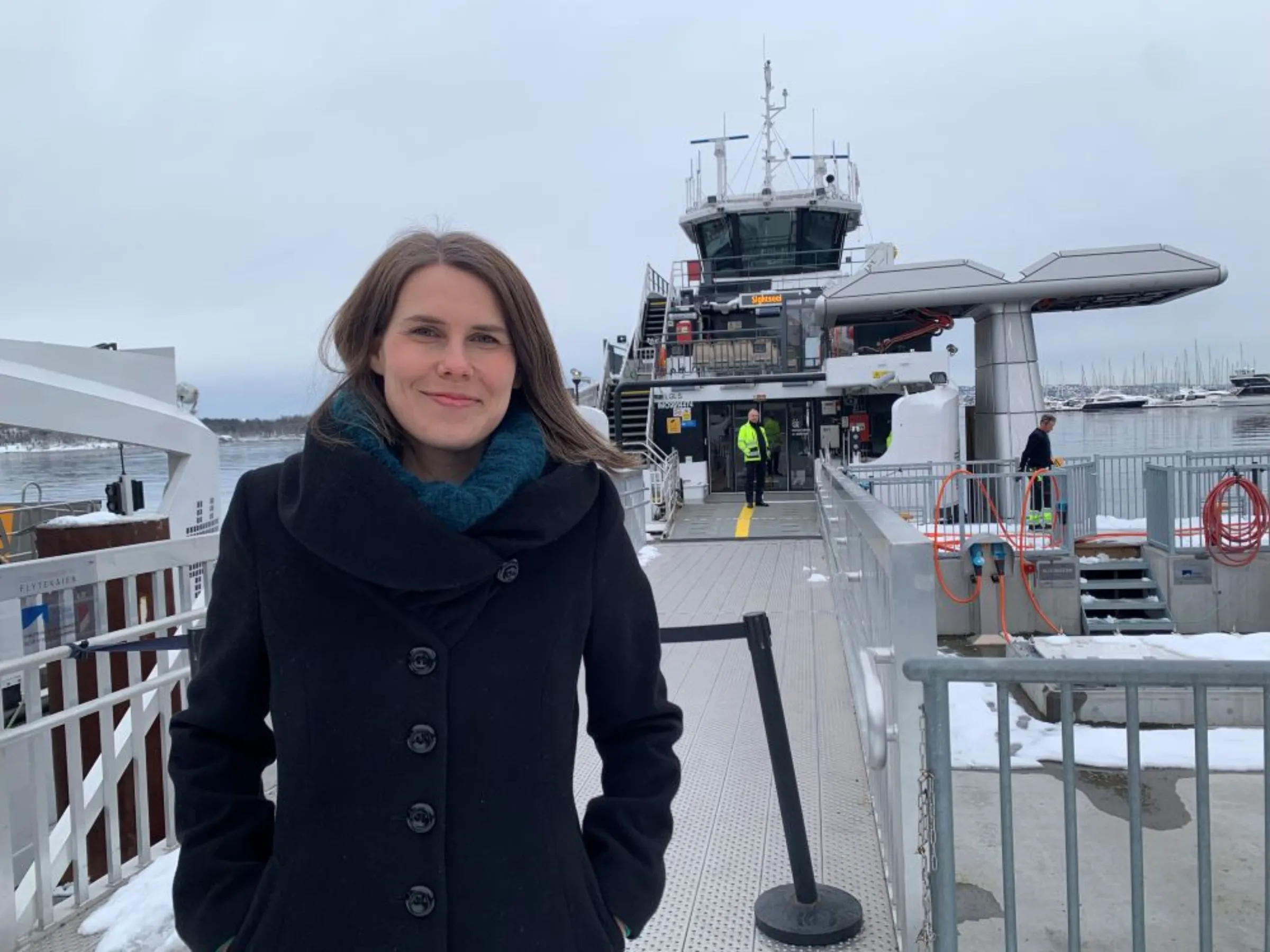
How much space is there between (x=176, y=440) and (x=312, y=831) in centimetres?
963

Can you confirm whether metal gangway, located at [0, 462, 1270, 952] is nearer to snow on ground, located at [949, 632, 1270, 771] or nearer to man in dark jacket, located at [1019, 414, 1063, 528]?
snow on ground, located at [949, 632, 1270, 771]

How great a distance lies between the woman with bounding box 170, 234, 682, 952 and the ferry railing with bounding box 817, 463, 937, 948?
1118 millimetres

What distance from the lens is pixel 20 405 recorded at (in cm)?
806

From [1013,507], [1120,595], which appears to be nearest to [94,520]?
[1013,507]

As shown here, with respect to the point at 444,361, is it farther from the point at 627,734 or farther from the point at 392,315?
the point at 627,734

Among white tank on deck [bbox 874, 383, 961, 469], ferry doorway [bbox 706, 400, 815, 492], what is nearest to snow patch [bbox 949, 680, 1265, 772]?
white tank on deck [bbox 874, 383, 961, 469]

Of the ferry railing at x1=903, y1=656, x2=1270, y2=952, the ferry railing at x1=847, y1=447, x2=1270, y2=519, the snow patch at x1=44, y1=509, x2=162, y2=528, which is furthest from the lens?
the ferry railing at x1=847, y1=447, x2=1270, y2=519

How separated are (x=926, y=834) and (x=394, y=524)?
67.4 inches

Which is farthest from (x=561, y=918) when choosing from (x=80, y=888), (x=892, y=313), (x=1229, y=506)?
(x=892, y=313)

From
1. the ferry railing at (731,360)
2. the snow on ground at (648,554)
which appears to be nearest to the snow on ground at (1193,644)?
the snow on ground at (648,554)

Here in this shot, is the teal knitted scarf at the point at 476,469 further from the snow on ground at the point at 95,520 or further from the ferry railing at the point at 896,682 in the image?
the snow on ground at the point at 95,520

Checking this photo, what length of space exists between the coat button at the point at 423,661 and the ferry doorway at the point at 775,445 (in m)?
21.7

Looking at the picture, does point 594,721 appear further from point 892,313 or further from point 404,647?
point 892,313

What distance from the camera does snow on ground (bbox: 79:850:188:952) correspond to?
3.14 metres
